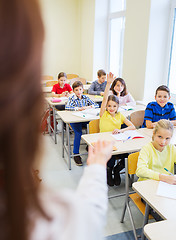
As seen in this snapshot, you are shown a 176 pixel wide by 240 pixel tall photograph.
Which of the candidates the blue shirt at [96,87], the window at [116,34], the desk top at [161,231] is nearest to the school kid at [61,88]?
the blue shirt at [96,87]

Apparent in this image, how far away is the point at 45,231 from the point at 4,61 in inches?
11.9

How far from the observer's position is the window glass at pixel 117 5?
5502mm

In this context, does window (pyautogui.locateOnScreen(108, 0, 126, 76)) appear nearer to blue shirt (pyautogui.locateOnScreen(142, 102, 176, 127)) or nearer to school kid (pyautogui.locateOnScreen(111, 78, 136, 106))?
school kid (pyautogui.locateOnScreen(111, 78, 136, 106))

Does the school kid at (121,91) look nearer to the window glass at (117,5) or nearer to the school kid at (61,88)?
the school kid at (61,88)

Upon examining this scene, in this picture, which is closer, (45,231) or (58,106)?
(45,231)

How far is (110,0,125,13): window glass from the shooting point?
5.50m

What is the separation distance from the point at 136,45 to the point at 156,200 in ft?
10.9

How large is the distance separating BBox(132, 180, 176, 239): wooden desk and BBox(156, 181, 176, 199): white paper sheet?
26 millimetres

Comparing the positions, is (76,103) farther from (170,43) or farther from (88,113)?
(170,43)

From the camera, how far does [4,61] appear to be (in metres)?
0.33

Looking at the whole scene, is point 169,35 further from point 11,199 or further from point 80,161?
point 11,199

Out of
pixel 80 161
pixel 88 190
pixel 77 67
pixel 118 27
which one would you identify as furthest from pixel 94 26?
pixel 88 190

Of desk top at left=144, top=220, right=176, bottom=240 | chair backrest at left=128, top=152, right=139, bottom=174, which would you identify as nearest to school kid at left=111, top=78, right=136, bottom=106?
chair backrest at left=128, top=152, right=139, bottom=174

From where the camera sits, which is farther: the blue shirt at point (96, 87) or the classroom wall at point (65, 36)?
the classroom wall at point (65, 36)
